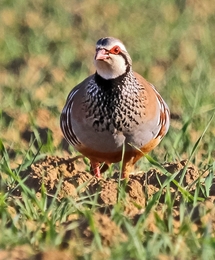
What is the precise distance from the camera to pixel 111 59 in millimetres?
4918

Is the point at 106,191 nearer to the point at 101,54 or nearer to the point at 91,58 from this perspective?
the point at 101,54

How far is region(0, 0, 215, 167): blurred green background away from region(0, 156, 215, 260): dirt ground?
75cm

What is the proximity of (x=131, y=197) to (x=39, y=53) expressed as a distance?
465 cm

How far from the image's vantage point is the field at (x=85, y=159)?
3.52 meters

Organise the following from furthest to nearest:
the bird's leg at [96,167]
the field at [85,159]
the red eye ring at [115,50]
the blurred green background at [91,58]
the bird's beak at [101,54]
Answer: the blurred green background at [91,58] < the bird's leg at [96,167] < the red eye ring at [115,50] < the bird's beak at [101,54] < the field at [85,159]

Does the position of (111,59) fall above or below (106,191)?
above

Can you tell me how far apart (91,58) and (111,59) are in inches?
150

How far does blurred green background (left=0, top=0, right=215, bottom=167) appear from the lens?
646cm

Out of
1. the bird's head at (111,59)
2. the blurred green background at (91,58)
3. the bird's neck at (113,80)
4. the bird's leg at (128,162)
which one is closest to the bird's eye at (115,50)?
the bird's head at (111,59)

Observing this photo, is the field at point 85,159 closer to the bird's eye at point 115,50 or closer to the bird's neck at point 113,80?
the bird's neck at point 113,80

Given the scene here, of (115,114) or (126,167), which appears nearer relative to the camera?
(115,114)

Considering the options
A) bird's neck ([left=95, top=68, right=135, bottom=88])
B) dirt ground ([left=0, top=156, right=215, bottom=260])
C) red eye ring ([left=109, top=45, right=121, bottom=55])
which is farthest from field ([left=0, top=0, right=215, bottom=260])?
red eye ring ([left=109, top=45, right=121, bottom=55])

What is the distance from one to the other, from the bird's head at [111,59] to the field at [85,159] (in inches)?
25.1

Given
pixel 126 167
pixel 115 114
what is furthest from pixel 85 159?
pixel 115 114
